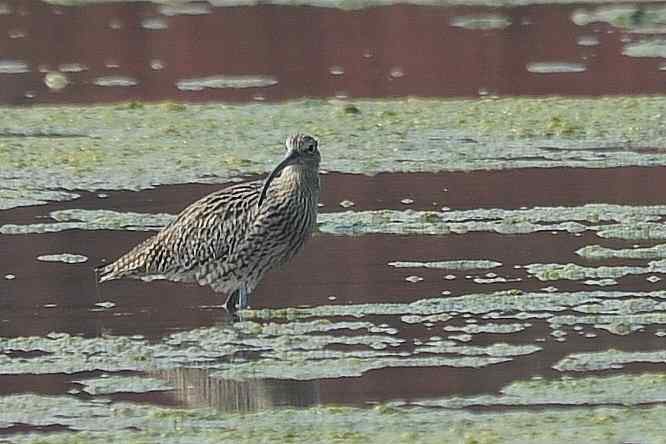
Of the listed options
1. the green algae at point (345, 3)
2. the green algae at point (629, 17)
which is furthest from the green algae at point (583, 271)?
the green algae at point (345, 3)

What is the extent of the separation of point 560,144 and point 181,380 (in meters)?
4.11

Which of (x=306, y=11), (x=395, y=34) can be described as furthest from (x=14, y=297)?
(x=306, y=11)

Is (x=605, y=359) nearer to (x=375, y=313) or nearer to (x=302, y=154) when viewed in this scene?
(x=375, y=313)

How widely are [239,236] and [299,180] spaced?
0.28 metres

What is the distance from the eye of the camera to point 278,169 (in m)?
7.06

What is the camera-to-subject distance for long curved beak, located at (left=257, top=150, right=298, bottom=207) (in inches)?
277

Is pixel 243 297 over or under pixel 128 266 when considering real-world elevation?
under

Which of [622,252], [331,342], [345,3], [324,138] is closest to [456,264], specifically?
[622,252]

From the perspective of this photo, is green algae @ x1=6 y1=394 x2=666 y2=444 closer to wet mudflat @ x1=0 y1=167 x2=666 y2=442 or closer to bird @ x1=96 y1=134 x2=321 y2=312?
wet mudflat @ x1=0 y1=167 x2=666 y2=442

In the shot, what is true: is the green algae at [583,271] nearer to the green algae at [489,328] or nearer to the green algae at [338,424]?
the green algae at [489,328]

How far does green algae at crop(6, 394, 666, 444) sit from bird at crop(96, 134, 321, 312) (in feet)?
4.31

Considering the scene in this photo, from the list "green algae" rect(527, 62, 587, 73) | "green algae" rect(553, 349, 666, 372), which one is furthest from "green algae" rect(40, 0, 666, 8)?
"green algae" rect(553, 349, 666, 372)

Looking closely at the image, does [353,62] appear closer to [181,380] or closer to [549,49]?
[549,49]

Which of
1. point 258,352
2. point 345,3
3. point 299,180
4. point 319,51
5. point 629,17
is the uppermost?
point 345,3
